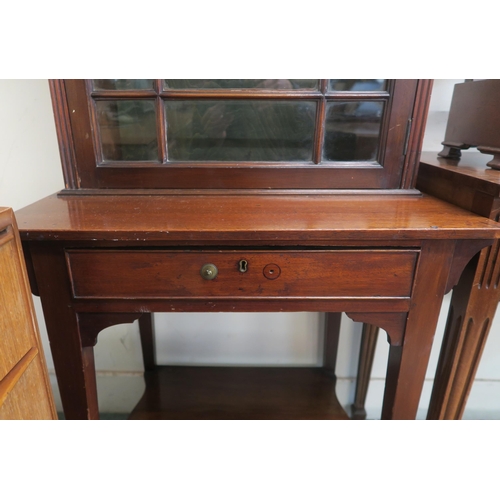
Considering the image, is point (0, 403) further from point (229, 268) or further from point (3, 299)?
point (229, 268)

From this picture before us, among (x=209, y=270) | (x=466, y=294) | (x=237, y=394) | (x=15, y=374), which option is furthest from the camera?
(x=237, y=394)

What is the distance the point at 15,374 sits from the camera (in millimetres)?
560

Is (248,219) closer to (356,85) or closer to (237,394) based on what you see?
(356,85)

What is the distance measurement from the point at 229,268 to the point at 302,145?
38 centimetres

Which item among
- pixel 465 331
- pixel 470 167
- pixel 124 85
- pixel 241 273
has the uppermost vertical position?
pixel 124 85

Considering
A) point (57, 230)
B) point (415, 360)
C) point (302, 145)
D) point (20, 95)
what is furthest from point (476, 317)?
point (20, 95)

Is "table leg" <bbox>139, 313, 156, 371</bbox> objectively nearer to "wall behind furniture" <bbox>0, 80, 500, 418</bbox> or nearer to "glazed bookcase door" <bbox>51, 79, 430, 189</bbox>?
"wall behind furniture" <bbox>0, 80, 500, 418</bbox>

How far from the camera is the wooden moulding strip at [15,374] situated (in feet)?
1.72

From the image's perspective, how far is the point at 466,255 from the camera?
27.4 inches

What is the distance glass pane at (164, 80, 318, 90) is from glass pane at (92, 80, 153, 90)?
0.04 m

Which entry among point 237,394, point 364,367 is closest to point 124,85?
point 237,394

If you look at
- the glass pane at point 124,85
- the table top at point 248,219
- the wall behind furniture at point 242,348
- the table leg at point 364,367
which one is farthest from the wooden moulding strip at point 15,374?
the table leg at point 364,367

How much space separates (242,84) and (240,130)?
0.33 ft

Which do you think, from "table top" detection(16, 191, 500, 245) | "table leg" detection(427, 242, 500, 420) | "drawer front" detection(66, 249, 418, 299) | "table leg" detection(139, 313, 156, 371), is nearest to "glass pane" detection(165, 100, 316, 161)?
"table top" detection(16, 191, 500, 245)
